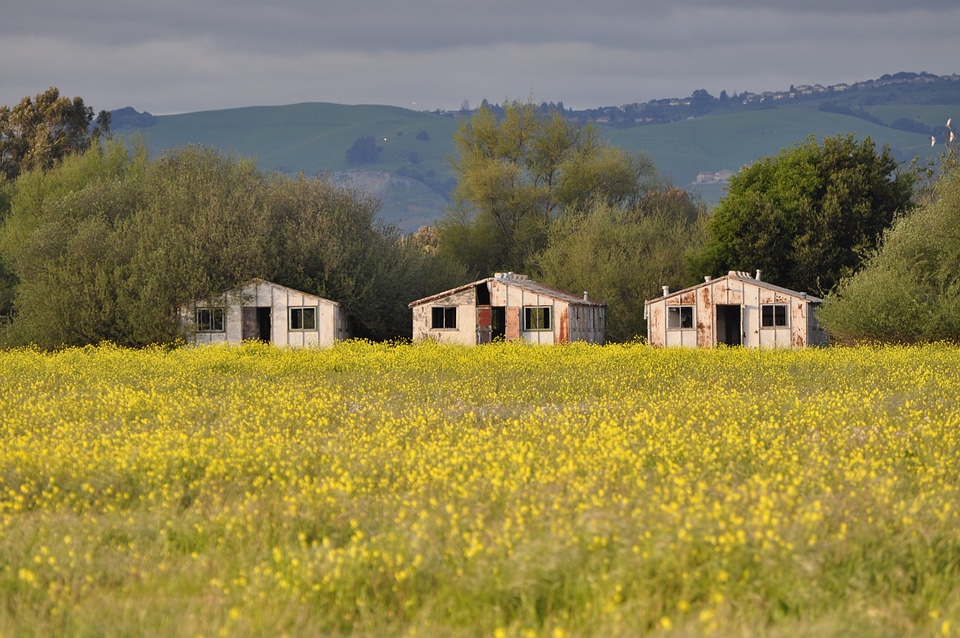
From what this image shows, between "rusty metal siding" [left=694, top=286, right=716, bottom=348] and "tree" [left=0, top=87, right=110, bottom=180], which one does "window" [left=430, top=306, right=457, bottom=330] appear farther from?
"tree" [left=0, top=87, right=110, bottom=180]

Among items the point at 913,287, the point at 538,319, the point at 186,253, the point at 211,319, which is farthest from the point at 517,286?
the point at 913,287

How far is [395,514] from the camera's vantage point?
1152cm

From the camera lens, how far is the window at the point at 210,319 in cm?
5316

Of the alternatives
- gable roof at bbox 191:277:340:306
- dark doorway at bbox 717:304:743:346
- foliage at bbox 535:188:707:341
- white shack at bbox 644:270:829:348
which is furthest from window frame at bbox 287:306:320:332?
dark doorway at bbox 717:304:743:346

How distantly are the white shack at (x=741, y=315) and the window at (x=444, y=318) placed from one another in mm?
9390

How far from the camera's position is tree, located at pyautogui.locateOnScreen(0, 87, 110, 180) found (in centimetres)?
9700

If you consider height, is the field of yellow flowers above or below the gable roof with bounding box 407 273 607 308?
below

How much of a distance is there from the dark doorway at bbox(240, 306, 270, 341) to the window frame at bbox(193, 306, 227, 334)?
36.3 inches

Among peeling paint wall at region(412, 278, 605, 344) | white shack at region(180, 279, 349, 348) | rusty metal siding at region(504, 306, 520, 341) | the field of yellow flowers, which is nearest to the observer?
the field of yellow flowers

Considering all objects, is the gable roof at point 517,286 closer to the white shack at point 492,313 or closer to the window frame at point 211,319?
the white shack at point 492,313

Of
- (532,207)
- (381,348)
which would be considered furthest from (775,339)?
(532,207)

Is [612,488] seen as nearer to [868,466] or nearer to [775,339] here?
[868,466]

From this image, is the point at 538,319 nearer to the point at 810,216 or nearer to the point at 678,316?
the point at 678,316

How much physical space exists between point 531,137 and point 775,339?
3739 centimetres
